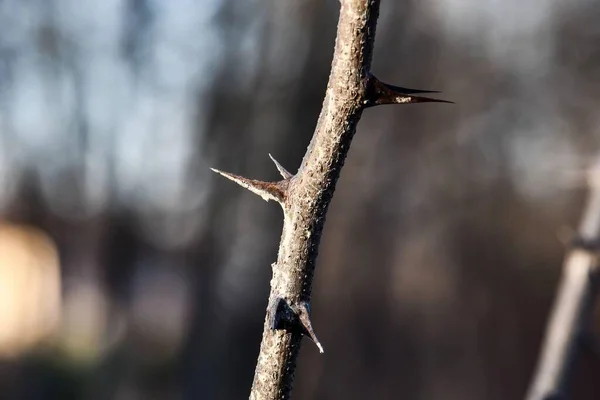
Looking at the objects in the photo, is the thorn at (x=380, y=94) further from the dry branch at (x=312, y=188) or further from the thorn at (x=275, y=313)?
the thorn at (x=275, y=313)

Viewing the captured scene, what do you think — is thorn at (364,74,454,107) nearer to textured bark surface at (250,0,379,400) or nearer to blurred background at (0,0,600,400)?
textured bark surface at (250,0,379,400)

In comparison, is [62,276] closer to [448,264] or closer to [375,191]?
[375,191]

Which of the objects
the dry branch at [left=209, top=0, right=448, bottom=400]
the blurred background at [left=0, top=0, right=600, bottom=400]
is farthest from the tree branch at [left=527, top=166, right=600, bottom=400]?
the blurred background at [left=0, top=0, right=600, bottom=400]

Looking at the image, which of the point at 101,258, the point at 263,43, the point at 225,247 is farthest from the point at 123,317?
the point at 263,43

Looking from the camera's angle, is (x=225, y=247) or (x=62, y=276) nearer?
(x=225, y=247)

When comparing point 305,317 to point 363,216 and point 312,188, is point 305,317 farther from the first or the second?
point 363,216
